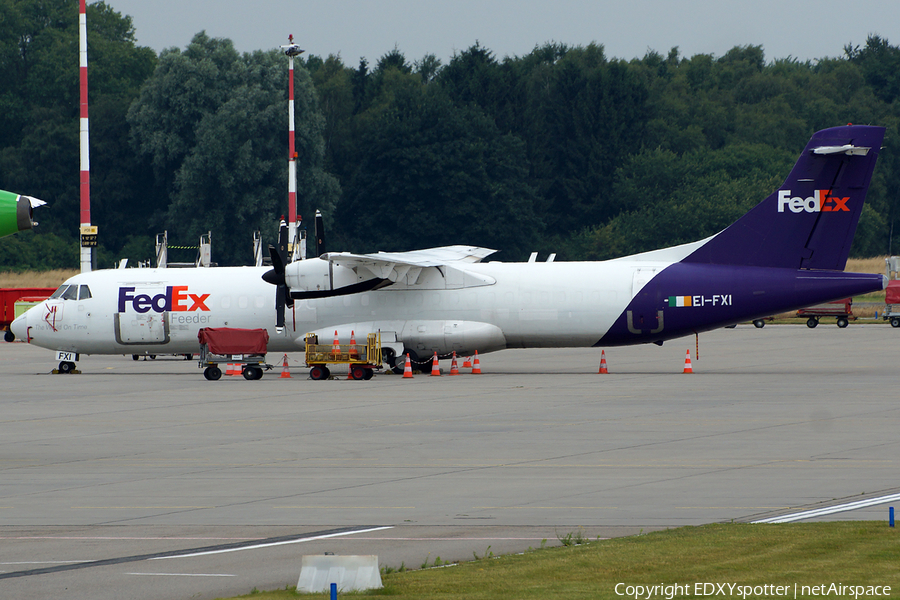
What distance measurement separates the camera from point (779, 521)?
12.1 m

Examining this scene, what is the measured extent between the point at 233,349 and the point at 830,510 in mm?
22520

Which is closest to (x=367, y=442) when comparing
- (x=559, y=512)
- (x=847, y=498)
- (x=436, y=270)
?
(x=559, y=512)

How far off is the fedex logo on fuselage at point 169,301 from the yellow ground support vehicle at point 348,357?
14.1 feet

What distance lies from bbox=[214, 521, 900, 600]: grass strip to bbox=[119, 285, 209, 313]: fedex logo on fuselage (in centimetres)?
2552

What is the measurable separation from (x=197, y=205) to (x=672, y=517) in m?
83.7

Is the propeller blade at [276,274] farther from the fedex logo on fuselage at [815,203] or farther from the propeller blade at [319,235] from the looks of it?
the fedex logo on fuselage at [815,203]

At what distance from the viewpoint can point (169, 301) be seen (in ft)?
115

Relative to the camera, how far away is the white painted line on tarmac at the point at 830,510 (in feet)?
40.3

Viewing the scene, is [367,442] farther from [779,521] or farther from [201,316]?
[201,316]

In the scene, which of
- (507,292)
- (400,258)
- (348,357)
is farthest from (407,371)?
(507,292)

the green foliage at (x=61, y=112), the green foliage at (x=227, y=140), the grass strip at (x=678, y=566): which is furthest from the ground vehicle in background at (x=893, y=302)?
the green foliage at (x=61, y=112)

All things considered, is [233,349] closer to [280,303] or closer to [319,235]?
[280,303]

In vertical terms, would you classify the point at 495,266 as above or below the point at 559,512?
above

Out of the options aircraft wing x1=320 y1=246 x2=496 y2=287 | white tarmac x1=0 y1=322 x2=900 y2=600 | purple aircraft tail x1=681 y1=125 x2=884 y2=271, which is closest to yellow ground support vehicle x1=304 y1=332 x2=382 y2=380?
white tarmac x1=0 y1=322 x2=900 y2=600
